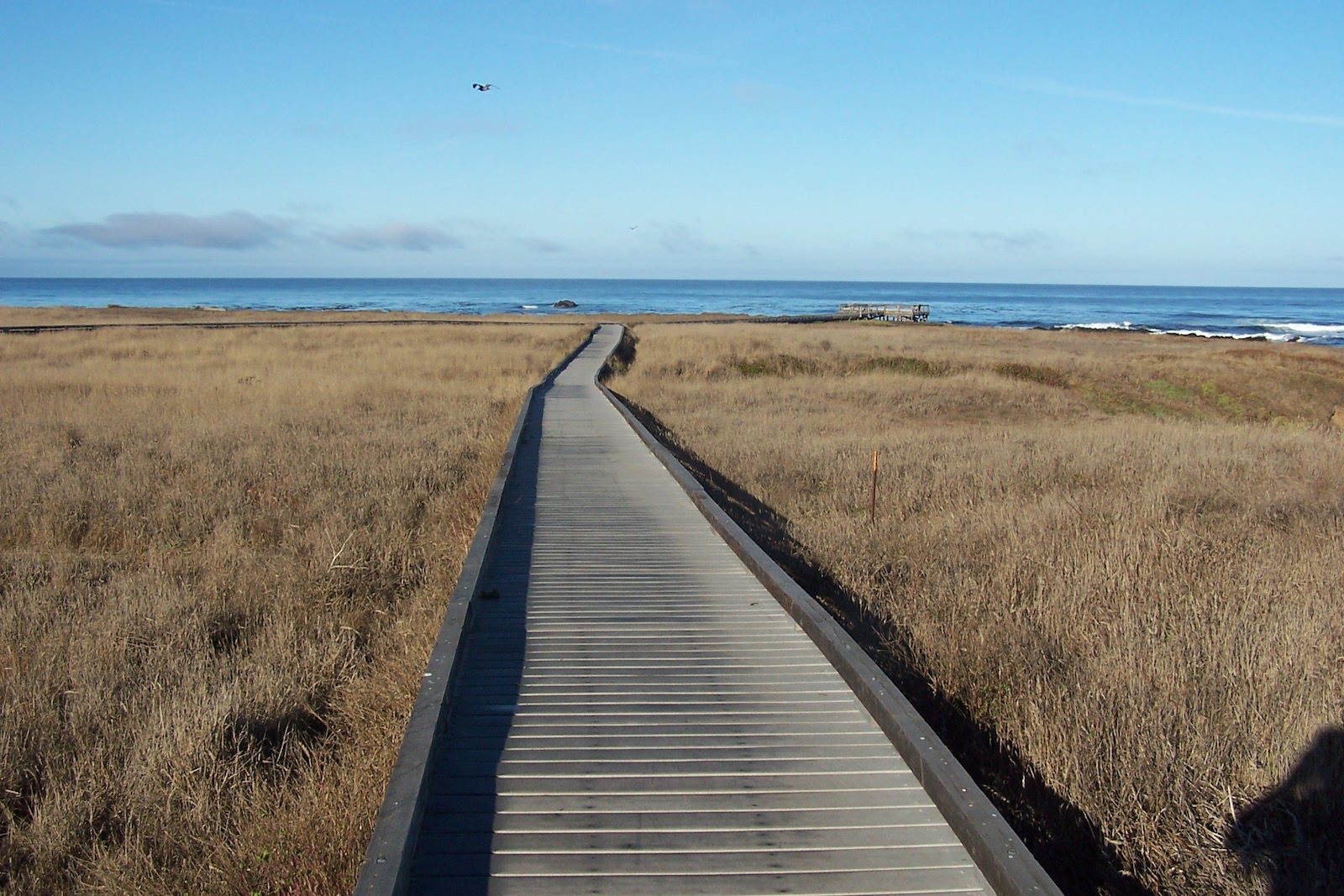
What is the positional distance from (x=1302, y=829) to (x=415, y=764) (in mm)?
3630

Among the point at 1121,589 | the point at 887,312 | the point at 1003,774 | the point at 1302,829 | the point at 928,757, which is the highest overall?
the point at 887,312

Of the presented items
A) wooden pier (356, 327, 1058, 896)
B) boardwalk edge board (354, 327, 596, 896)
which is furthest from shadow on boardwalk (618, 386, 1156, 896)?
boardwalk edge board (354, 327, 596, 896)

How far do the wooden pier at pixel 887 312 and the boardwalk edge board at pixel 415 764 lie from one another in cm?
6271

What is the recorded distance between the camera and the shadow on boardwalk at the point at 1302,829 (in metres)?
3.61

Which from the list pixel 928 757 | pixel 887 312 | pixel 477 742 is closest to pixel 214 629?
pixel 477 742

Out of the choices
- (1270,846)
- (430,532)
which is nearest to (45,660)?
(430,532)

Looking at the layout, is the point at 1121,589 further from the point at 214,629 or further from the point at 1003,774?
the point at 214,629

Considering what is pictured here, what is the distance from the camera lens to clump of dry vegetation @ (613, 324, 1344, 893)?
162 inches

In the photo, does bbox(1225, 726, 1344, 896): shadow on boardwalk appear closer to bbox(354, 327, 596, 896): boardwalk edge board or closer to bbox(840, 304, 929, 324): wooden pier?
bbox(354, 327, 596, 896): boardwalk edge board

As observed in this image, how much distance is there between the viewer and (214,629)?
672 cm

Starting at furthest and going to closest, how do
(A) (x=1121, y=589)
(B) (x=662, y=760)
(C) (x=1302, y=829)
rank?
1. (A) (x=1121, y=589)
2. (B) (x=662, y=760)
3. (C) (x=1302, y=829)

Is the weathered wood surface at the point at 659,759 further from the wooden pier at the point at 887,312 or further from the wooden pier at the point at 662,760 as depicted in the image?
the wooden pier at the point at 887,312

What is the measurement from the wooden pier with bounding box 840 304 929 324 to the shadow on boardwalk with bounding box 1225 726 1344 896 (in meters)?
63.2

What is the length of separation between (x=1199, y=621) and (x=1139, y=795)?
2384 millimetres
